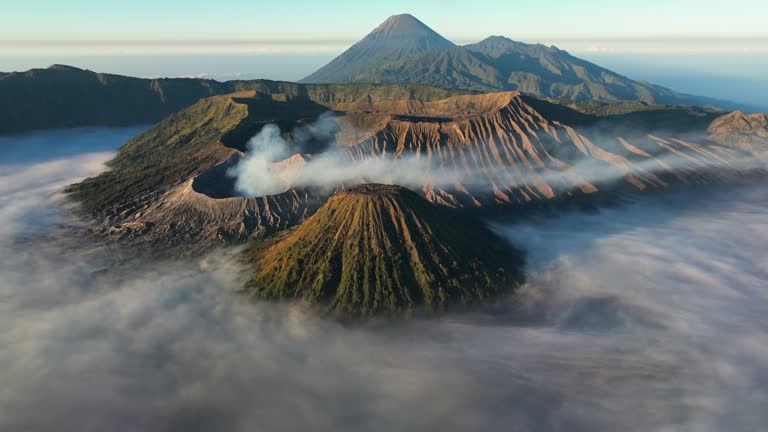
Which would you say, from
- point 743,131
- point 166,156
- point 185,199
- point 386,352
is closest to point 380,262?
point 386,352

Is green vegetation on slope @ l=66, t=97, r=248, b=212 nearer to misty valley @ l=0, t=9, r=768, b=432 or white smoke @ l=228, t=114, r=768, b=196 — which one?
misty valley @ l=0, t=9, r=768, b=432

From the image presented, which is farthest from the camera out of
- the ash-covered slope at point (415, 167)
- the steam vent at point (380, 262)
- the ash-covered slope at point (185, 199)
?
the ash-covered slope at point (415, 167)

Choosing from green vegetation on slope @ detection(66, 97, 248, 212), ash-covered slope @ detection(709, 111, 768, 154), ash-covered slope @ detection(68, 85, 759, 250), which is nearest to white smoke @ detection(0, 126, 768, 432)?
ash-covered slope @ detection(68, 85, 759, 250)

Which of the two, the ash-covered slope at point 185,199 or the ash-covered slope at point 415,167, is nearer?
the ash-covered slope at point 185,199

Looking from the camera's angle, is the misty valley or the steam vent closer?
the misty valley

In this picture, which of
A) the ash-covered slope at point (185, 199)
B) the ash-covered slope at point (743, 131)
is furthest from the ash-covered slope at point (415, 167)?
the ash-covered slope at point (743, 131)

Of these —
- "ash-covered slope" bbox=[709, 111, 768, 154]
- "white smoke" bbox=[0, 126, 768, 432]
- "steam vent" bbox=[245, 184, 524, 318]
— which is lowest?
"white smoke" bbox=[0, 126, 768, 432]

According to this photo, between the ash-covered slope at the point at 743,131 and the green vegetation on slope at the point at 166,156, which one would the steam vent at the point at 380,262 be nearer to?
the green vegetation on slope at the point at 166,156

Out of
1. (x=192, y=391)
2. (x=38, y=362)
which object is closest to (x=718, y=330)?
(x=192, y=391)
